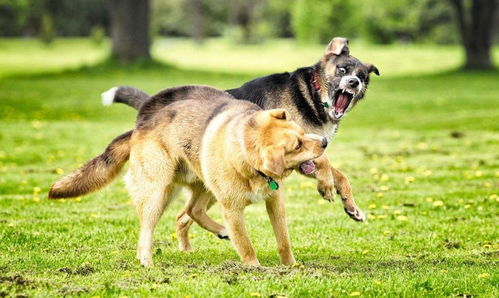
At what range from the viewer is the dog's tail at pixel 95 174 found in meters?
7.94

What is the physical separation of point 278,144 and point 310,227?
340cm

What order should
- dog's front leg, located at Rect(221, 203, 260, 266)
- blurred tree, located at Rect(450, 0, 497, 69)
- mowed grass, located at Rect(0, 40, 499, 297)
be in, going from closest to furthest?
mowed grass, located at Rect(0, 40, 499, 297) → dog's front leg, located at Rect(221, 203, 260, 266) → blurred tree, located at Rect(450, 0, 497, 69)

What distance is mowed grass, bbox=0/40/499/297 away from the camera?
661 cm

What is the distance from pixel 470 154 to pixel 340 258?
8634 mm

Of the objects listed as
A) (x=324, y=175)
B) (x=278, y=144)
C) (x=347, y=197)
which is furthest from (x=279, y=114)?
(x=347, y=197)

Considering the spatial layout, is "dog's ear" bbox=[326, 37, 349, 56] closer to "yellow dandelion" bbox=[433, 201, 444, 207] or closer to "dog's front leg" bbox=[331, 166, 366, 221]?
"dog's front leg" bbox=[331, 166, 366, 221]

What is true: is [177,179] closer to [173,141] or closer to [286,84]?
[173,141]

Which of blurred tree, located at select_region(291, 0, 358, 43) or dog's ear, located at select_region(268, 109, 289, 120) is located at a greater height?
dog's ear, located at select_region(268, 109, 289, 120)

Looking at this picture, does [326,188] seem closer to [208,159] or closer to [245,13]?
[208,159]

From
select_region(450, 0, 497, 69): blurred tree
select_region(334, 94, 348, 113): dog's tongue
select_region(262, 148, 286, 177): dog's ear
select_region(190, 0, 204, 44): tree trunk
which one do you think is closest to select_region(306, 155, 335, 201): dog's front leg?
select_region(334, 94, 348, 113): dog's tongue

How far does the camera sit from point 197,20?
77.8 meters

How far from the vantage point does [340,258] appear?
8.09 meters

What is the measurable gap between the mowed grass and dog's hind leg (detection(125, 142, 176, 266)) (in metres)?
0.25

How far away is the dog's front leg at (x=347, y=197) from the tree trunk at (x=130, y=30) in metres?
29.0
